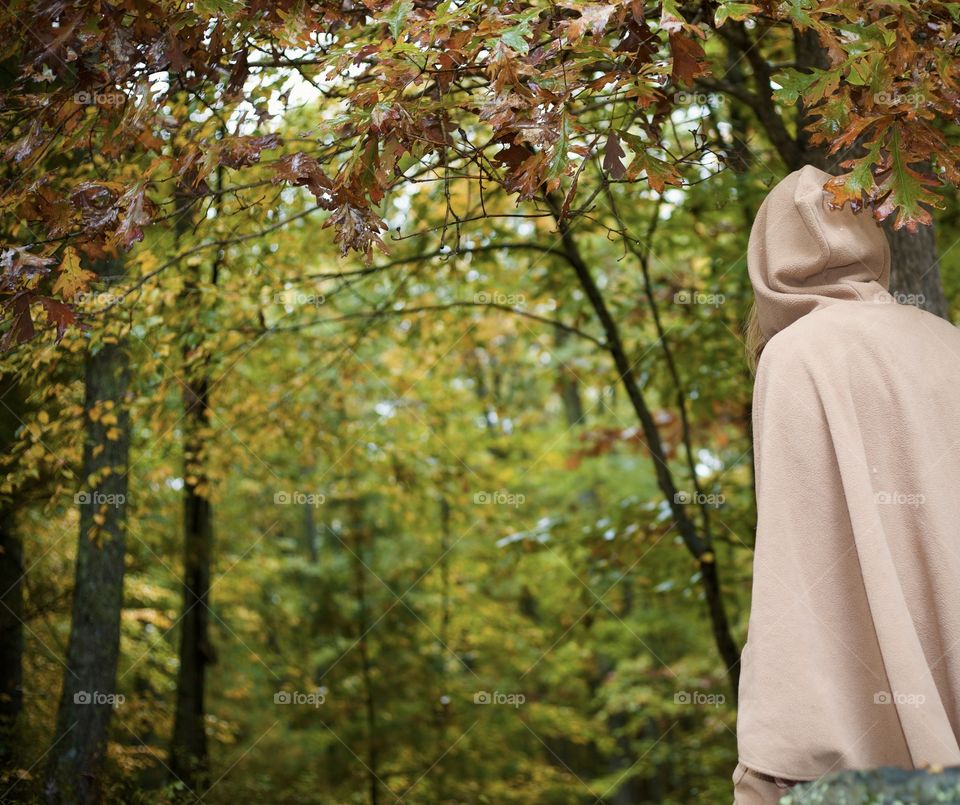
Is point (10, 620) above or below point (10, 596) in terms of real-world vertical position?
below

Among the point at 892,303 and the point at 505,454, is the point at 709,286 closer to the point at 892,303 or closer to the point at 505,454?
the point at 892,303

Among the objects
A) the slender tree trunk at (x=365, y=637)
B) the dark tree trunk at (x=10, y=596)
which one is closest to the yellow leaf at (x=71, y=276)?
the dark tree trunk at (x=10, y=596)

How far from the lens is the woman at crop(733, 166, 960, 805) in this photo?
2.02m

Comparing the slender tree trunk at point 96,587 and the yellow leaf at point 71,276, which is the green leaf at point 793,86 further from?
the slender tree trunk at point 96,587

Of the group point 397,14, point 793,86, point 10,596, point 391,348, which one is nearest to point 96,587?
point 10,596

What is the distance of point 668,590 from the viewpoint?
6066 millimetres

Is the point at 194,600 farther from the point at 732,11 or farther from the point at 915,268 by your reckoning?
the point at 732,11

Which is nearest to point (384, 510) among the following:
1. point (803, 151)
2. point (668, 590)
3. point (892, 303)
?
point (668, 590)

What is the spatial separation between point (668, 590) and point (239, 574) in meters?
4.60

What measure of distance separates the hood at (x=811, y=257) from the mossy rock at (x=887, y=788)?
1.19 m

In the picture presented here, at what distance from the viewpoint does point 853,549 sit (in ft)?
7.12

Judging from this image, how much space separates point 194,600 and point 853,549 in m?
5.01

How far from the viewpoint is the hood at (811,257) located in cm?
245

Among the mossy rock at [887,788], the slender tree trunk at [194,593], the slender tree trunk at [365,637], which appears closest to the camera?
the mossy rock at [887,788]
